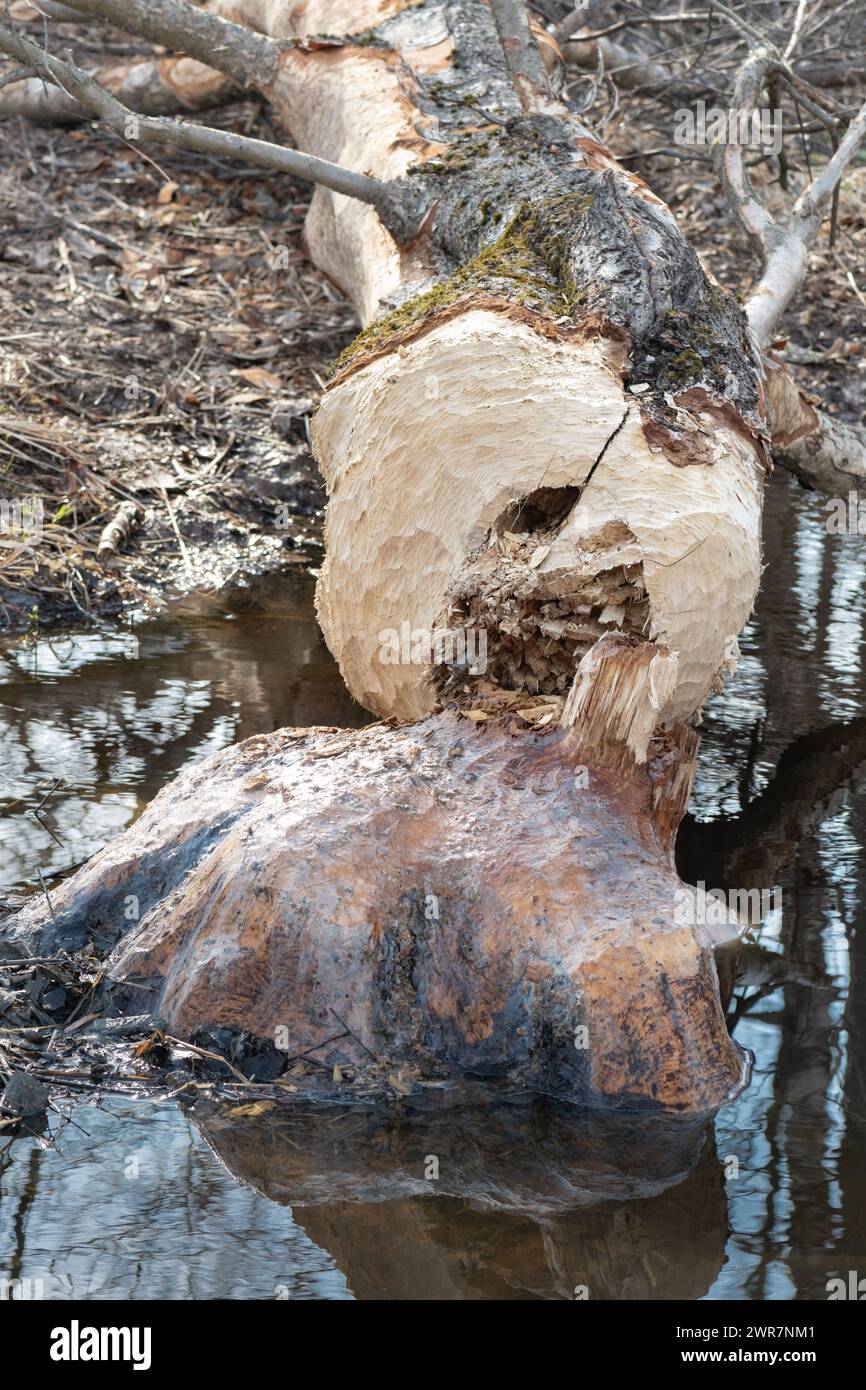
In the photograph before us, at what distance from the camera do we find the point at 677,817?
10.0ft

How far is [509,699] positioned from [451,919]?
0.69 m

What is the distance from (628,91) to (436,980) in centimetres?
714

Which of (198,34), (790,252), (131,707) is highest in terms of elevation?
(198,34)

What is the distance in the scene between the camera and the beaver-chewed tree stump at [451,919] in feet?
8.46

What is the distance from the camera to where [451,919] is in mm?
2693

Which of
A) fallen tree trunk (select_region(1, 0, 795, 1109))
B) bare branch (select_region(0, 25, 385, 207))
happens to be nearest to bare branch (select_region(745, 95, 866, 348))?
fallen tree trunk (select_region(1, 0, 795, 1109))

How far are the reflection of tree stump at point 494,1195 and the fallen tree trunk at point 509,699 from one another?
5.1 inches

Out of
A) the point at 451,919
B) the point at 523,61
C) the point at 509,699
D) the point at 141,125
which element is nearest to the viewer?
the point at 451,919

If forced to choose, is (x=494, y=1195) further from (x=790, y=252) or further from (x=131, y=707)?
(x=790, y=252)

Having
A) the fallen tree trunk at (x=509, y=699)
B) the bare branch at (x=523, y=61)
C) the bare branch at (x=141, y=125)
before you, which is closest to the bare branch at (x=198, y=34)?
the bare branch at (x=523, y=61)

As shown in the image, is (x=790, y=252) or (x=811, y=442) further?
(x=790, y=252)

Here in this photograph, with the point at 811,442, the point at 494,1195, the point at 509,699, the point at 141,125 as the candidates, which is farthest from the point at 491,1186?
the point at 811,442

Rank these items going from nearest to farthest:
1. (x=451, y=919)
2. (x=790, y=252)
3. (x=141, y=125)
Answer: (x=451, y=919), (x=141, y=125), (x=790, y=252)

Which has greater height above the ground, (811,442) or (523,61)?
(523,61)
